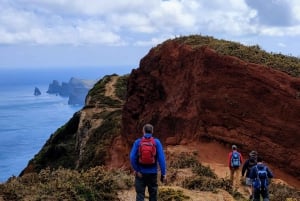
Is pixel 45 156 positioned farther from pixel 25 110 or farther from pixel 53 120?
pixel 25 110

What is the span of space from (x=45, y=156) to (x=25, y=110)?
6076 inches

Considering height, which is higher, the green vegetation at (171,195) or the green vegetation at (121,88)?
the green vegetation at (121,88)

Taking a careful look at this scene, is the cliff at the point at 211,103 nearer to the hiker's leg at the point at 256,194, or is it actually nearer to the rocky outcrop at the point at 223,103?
the rocky outcrop at the point at 223,103

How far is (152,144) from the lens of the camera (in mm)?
8523

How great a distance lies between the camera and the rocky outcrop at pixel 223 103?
2042 centimetres

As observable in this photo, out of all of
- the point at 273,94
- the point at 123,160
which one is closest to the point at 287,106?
the point at 273,94

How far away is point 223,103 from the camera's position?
22.1 meters

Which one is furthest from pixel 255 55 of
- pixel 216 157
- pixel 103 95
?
pixel 103 95

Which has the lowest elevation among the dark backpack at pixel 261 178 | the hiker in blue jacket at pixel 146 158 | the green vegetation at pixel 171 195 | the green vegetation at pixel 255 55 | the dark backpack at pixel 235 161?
the green vegetation at pixel 171 195

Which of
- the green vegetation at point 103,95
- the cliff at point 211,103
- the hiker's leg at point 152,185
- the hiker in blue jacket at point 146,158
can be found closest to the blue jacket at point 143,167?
the hiker in blue jacket at point 146,158

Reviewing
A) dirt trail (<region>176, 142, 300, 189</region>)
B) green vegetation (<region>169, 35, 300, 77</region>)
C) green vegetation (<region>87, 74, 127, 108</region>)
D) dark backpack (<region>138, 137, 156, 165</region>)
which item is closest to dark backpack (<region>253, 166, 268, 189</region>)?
dark backpack (<region>138, 137, 156, 165</region>)

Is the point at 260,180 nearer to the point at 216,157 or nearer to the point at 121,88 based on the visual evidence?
the point at 216,157

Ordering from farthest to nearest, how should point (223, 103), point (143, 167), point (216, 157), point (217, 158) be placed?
point (223, 103) < point (216, 157) < point (217, 158) < point (143, 167)

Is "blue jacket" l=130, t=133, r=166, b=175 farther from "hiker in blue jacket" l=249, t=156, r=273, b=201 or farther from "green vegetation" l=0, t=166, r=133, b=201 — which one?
"hiker in blue jacket" l=249, t=156, r=273, b=201
